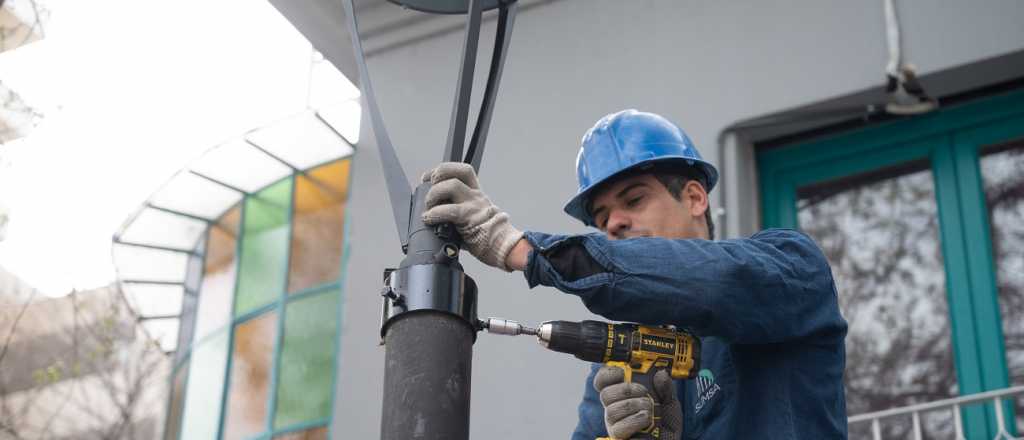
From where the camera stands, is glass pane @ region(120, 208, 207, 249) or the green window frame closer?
the green window frame

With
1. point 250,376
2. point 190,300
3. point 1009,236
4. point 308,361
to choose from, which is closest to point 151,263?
point 190,300

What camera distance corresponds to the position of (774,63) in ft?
17.9

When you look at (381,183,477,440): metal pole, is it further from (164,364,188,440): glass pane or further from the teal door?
(164,364,188,440): glass pane

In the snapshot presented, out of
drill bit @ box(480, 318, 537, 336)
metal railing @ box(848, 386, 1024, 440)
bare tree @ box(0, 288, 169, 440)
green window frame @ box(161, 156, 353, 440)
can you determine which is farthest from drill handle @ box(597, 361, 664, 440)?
bare tree @ box(0, 288, 169, 440)

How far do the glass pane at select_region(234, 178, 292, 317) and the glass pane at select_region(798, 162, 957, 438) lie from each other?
3.29 meters

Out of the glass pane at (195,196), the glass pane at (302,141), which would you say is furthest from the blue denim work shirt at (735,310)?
the glass pane at (195,196)

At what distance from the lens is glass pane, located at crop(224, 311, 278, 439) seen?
6.95 m

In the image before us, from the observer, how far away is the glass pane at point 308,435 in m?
6.28

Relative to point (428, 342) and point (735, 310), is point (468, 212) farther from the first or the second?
point (735, 310)

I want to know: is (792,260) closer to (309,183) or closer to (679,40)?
(679,40)

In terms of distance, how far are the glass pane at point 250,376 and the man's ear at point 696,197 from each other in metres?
4.23

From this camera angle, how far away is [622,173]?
3.02 metres

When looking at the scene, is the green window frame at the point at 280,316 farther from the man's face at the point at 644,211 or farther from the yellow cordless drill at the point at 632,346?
the yellow cordless drill at the point at 632,346

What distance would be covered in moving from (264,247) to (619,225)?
16.2ft
